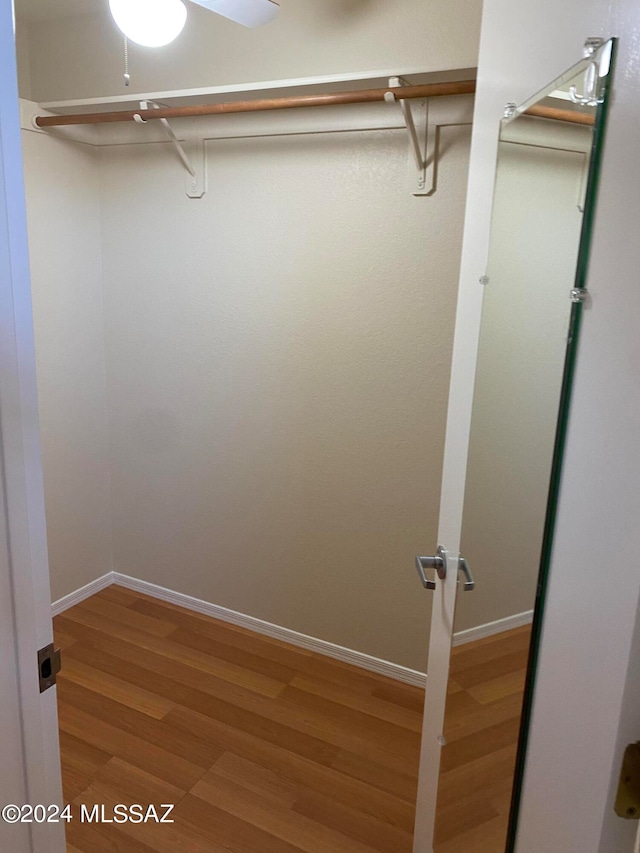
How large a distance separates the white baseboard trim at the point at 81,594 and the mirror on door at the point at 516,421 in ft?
7.64

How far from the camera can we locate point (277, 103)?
2.29 metres

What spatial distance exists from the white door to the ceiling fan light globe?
91 centimetres

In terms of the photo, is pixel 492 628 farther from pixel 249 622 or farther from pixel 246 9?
pixel 249 622

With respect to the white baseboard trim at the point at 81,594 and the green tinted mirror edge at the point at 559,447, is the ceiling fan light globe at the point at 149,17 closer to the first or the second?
the green tinted mirror edge at the point at 559,447

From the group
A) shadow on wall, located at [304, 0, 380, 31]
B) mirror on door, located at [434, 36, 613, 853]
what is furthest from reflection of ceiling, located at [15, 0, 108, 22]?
mirror on door, located at [434, 36, 613, 853]

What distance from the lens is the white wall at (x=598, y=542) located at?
27.9 inches

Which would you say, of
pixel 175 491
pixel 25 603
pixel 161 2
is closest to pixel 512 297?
pixel 25 603

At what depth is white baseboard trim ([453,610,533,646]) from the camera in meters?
1.00

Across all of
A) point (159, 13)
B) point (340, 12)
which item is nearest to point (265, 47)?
point (340, 12)

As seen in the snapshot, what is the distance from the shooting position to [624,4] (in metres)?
0.73

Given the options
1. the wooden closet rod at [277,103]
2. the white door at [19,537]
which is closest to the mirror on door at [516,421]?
the white door at [19,537]

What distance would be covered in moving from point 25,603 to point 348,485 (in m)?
1.72

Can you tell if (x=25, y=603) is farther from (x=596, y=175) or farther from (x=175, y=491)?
(x=175, y=491)

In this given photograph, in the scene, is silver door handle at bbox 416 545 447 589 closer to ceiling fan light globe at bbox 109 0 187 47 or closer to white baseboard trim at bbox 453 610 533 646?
white baseboard trim at bbox 453 610 533 646
